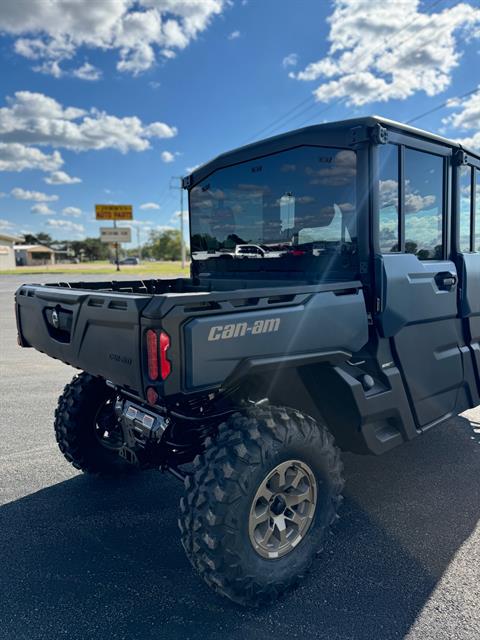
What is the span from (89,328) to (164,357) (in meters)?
0.67

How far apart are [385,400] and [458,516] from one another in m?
1.02

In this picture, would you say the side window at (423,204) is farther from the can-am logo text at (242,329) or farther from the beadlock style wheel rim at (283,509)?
the beadlock style wheel rim at (283,509)

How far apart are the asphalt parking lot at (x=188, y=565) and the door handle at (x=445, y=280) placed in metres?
1.52

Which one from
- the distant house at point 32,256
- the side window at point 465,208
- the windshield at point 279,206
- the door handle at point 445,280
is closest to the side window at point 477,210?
the side window at point 465,208

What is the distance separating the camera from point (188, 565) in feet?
8.96

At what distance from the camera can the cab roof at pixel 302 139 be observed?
9.49ft

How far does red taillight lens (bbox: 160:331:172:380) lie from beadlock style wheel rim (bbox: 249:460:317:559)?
2.59 feet

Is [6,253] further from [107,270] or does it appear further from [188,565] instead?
[188,565]

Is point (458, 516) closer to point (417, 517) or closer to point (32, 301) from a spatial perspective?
point (417, 517)

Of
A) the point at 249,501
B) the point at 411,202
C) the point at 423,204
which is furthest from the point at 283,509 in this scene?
the point at 423,204

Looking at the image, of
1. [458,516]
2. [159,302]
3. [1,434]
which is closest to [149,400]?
[159,302]

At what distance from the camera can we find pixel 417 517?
3.21 metres

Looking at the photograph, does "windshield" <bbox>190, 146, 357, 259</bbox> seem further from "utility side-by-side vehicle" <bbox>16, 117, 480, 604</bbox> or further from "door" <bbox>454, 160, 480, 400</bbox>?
"door" <bbox>454, 160, 480, 400</bbox>

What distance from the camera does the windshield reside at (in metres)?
3.07
